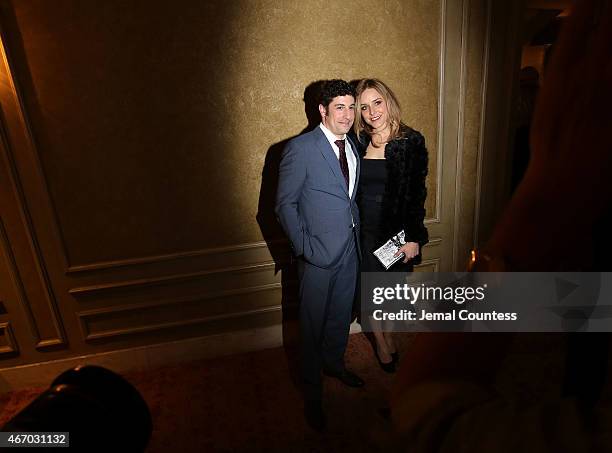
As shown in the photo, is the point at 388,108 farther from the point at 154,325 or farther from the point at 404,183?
the point at 154,325

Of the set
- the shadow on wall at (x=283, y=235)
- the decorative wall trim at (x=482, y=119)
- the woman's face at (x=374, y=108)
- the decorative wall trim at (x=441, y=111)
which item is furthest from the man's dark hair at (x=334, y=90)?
the decorative wall trim at (x=482, y=119)

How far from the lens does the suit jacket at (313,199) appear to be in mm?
1917

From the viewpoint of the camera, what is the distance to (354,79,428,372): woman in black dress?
86.7 inches

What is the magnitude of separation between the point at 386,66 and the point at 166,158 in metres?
1.46

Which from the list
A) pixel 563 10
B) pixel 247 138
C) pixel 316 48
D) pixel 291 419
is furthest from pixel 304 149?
pixel 563 10

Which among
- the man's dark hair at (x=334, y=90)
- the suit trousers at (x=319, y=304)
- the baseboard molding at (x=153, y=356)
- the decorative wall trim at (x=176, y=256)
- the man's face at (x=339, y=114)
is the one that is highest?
the man's dark hair at (x=334, y=90)

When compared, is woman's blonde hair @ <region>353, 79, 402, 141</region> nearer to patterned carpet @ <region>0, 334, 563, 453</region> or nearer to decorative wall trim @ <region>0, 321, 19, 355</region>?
patterned carpet @ <region>0, 334, 563, 453</region>

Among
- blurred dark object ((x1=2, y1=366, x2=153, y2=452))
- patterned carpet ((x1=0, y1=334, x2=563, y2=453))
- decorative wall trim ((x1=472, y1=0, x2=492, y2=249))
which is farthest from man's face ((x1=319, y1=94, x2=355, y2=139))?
blurred dark object ((x1=2, y1=366, x2=153, y2=452))

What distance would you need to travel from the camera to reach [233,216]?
8.11ft

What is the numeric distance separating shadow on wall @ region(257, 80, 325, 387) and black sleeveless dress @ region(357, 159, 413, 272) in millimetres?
471

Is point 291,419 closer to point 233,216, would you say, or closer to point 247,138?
point 233,216

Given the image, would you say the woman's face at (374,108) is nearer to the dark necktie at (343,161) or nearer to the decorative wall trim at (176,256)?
the dark necktie at (343,161)

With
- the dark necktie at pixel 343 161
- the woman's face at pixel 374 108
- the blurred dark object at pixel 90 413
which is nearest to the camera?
the blurred dark object at pixel 90 413

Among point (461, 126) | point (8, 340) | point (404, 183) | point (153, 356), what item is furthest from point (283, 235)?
point (8, 340)
